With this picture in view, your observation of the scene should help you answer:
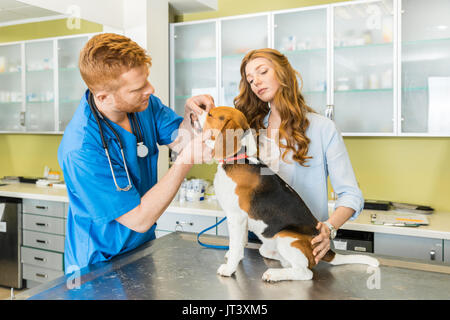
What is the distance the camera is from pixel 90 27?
12.7ft

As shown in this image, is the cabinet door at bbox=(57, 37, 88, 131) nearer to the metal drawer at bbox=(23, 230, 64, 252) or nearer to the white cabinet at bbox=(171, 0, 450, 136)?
the metal drawer at bbox=(23, 230, 64, 252)

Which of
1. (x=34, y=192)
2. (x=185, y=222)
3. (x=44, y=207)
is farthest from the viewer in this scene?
(x=34, y=192)

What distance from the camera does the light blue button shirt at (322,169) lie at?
1330 millimetres

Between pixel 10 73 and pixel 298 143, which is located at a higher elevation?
pixel 10 73

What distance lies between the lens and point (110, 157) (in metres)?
1.24

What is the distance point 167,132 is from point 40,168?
327cm

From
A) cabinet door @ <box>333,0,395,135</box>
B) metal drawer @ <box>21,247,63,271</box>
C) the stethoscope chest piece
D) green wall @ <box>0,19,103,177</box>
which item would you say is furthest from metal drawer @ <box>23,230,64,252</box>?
cabinet door @ <box>333,0,395,135</box>

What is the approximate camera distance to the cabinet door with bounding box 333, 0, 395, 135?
273cm

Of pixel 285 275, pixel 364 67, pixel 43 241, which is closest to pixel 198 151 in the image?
pixel 285 275

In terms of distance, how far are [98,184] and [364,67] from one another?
2318mm

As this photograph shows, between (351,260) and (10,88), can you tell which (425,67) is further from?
(10,88)

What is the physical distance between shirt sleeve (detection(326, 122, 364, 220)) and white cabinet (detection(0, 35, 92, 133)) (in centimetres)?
303

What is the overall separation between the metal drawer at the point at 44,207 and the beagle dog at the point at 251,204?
261 cm

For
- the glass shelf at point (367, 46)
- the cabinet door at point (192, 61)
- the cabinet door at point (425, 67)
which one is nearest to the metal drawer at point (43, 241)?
the cabinet door at point (192, 61)
